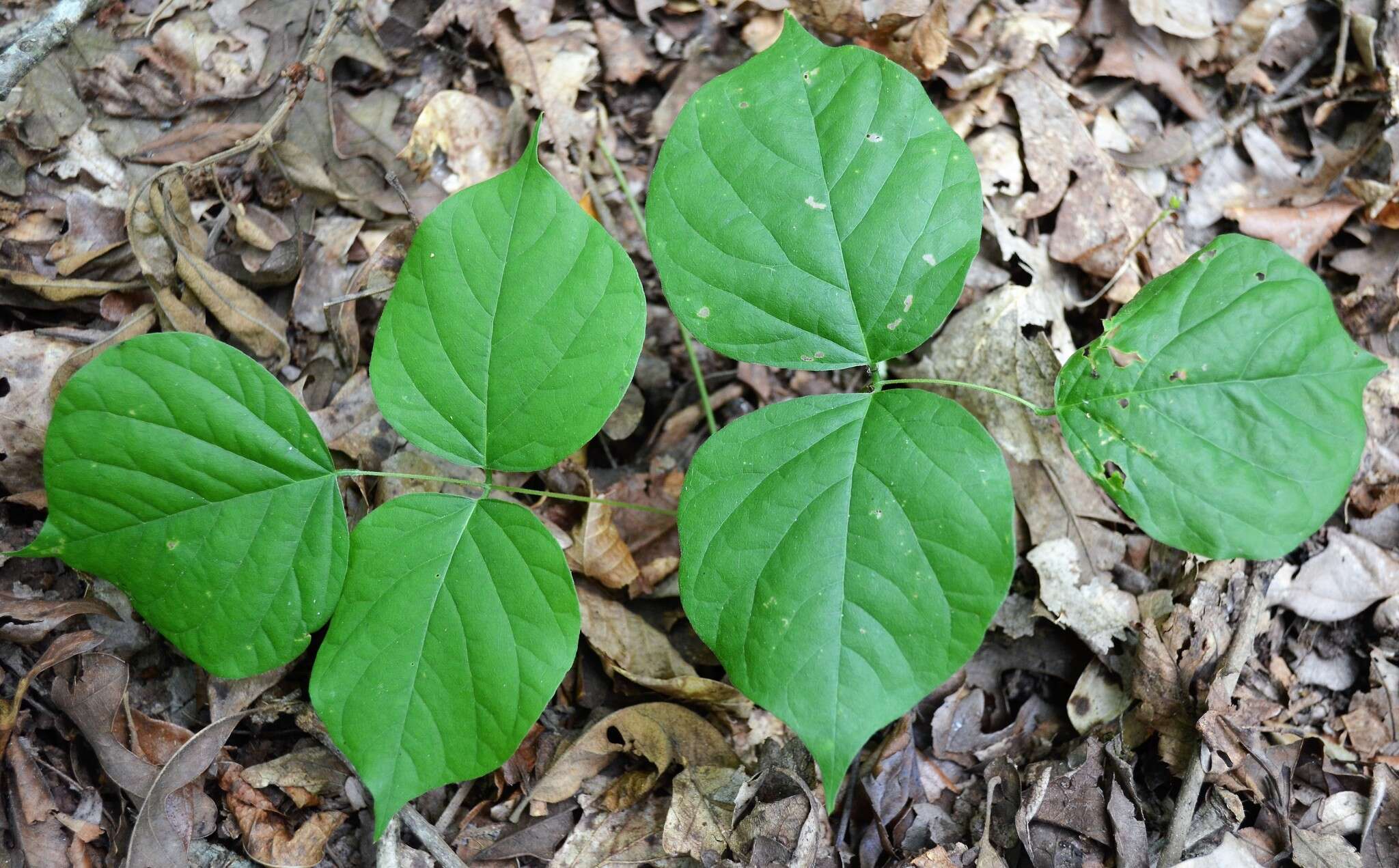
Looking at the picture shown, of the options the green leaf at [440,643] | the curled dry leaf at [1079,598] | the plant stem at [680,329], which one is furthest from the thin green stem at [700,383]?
the curled dry leaf at [1079,598]

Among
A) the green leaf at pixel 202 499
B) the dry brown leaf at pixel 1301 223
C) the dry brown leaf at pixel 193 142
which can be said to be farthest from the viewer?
the dry brown leaf at pixel 1301 223

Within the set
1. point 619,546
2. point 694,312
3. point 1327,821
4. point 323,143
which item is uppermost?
point 323,143

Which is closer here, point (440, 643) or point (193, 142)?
point (440, 643)

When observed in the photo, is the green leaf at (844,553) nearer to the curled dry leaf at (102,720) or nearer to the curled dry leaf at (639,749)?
the curled dry leaf at (639,749)

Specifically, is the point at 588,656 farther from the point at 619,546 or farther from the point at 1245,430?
the point at 1245,430

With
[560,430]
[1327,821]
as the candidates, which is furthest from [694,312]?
[1327,821]

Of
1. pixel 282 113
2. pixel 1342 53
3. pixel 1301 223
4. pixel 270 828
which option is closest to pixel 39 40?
pixel 282 113

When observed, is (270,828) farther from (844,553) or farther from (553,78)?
(553,78)
